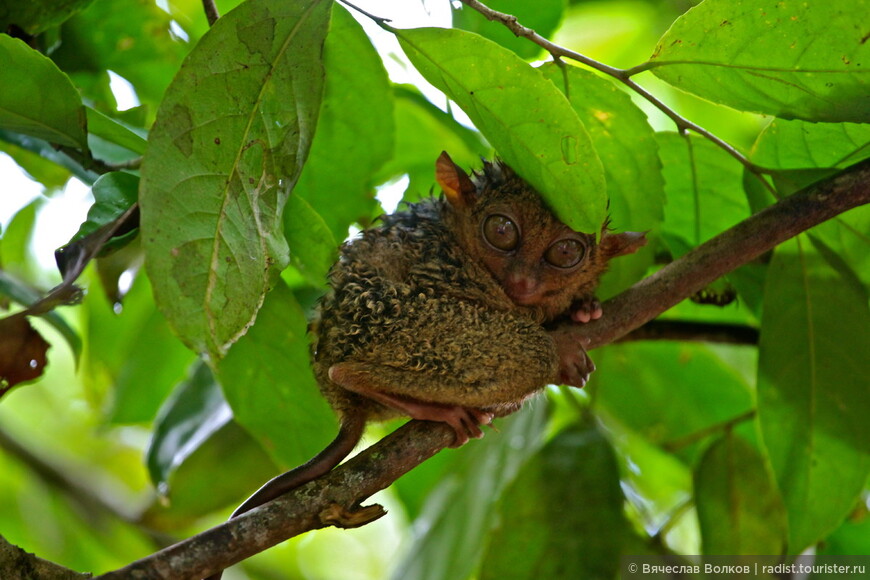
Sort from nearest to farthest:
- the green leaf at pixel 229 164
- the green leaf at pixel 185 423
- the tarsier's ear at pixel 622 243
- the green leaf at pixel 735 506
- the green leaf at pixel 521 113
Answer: the green leaf at pixel 229 164
the green leaf at pixel 521 113
the tarsier's ear at pixel 622 243
the green leaf at pixel 735 506
the green leaf at pixel 185 423

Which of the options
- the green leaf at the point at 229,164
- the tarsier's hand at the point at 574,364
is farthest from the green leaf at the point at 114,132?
the tarsier's hand at the point at 574,364

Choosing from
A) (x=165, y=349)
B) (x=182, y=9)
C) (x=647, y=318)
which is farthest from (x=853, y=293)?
(x=182, y=9)

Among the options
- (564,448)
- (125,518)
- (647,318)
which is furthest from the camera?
(125,518)

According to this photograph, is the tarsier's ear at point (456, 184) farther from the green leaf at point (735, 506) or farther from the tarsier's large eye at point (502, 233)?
the green leaf at point (735, 506)

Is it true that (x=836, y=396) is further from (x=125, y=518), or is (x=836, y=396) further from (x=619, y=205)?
(x=125, y=518)

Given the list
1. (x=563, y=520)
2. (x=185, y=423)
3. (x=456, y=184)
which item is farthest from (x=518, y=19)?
(x=185, y=423)

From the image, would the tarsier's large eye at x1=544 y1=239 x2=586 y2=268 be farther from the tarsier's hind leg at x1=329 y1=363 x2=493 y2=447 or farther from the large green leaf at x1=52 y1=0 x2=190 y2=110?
the large green leaf at x1=52 y1=0 x2=190 y2=110

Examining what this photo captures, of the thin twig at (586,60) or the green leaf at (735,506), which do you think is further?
the green leaf at (735,506)
